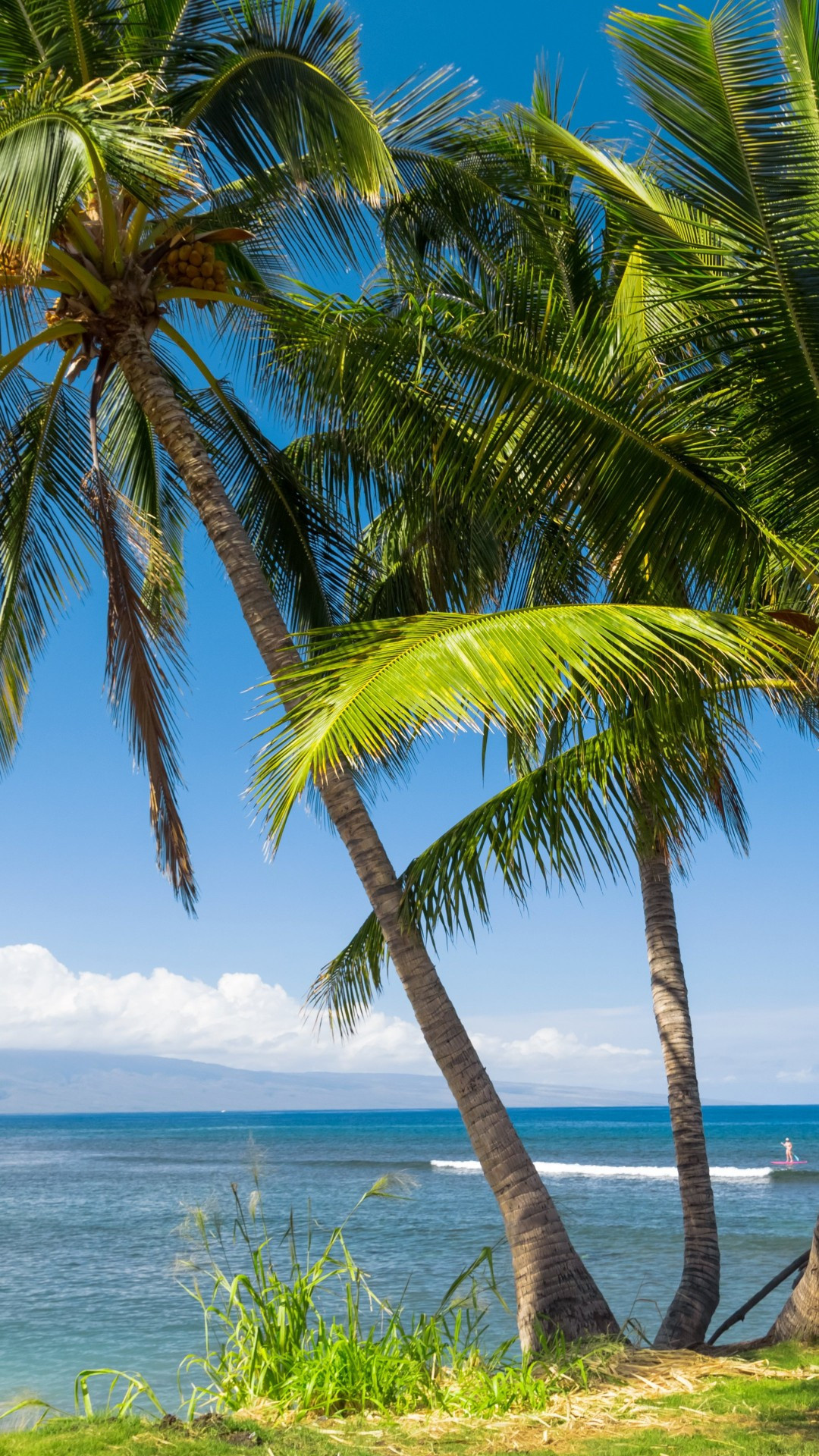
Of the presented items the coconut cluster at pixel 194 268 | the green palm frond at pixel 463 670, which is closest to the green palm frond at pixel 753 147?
the green palm frond at pixel 463 670

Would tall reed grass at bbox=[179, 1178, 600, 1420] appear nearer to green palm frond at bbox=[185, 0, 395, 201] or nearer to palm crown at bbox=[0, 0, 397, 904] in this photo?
palm crown at bbox=[0, 0, 397, 904]

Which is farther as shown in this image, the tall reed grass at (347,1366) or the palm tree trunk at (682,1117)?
the palm tree trunk at (682,1117)

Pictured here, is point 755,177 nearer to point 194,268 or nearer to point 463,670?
point 463,670

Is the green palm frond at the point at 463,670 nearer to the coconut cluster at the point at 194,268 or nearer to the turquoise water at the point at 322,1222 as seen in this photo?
the turquoise water at the point at 322,1222

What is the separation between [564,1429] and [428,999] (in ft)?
6.25

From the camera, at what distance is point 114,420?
338 inches

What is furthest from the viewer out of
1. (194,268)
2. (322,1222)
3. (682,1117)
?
(322,1222)

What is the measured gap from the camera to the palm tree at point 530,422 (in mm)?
5191

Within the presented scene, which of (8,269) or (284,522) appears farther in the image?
(284,522)

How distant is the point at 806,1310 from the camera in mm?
5777

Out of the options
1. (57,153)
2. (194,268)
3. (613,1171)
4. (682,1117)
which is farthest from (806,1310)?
(613,1171)

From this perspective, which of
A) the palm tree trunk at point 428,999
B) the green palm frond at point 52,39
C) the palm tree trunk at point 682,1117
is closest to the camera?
the palm tree trunk at point 428,999

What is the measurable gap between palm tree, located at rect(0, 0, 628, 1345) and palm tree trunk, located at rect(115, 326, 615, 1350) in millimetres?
12

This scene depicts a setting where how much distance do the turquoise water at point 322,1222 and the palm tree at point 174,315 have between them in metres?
1.61
